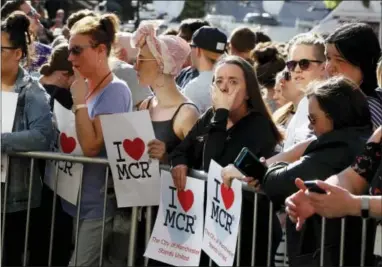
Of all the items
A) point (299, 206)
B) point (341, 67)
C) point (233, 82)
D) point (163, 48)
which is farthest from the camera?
point (163, 48)

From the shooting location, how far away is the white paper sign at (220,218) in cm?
594

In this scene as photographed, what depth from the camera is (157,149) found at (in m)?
6.53

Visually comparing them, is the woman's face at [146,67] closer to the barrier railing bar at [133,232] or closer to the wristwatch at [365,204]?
the barrier railing bar at [133,232]

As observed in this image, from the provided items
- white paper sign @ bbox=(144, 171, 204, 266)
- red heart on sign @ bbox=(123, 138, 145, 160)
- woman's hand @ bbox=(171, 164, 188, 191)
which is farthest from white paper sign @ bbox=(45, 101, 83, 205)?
woman's hand @ bbox=(171, 164, 188, 191)

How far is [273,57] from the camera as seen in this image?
8477mm

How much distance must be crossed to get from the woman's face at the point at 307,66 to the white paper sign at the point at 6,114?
1.81 metres

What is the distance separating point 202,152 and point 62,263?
58.1 inches

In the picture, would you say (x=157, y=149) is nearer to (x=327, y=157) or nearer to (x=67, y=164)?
(x=67, y=164)

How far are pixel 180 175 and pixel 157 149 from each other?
0.26m

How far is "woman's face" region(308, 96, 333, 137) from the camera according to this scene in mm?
5324

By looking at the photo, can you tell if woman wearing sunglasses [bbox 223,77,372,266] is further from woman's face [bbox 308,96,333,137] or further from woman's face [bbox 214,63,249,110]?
woman's face [bbox 214,63,249,110]

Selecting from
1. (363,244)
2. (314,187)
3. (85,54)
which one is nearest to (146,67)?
(85,54)

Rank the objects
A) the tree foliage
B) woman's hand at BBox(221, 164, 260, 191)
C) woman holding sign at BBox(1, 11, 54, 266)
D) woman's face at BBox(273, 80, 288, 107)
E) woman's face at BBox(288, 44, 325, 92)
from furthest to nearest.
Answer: the tree foliage < woman's face at BBox(273, 80, 288, 107) < woman holding sign at BBox(1, 11, 54, 266) < woman's face at BBox(288, 44, 325, 92) < woman's hand at BBox(221, 164, 260, 191)

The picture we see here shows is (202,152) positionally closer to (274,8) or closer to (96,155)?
(96,155)
